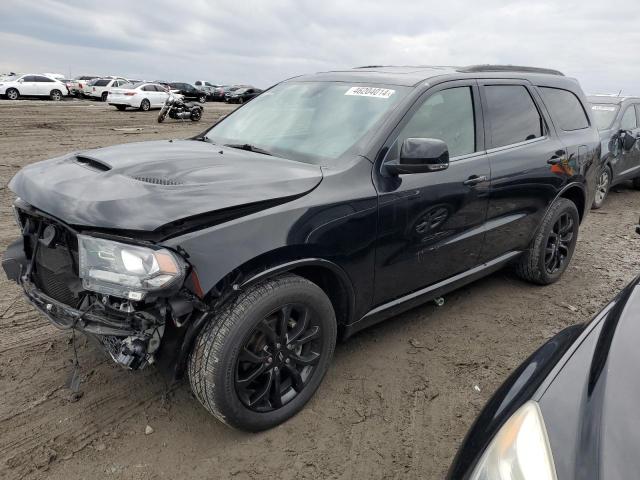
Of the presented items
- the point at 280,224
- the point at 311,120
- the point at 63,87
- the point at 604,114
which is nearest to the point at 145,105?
the point at 63,87

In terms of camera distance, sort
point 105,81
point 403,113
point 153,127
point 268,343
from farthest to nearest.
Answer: point 105,81 → point 153,127 → point 403,113 → point 268,343

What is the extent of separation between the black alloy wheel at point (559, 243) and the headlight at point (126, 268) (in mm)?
3493

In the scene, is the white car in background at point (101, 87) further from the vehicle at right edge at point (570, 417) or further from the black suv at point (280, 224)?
the vehicle at right edge at point (570, 417)

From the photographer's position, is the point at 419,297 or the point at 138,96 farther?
the point at 138,96

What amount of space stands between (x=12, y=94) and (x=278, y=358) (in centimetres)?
3137

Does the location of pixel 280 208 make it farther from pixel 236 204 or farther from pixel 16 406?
pixel 16 406

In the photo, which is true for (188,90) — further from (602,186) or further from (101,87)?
(602,186)

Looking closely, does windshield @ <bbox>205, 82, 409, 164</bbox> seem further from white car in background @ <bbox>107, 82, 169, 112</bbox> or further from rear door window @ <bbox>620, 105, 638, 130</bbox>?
white car in background @ <bbox>107, 82, 169, 112</bbox>

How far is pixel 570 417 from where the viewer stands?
53.0 inches

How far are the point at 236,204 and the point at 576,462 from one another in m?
1.60

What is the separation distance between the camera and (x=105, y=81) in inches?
1238

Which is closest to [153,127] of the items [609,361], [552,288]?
[552,288]

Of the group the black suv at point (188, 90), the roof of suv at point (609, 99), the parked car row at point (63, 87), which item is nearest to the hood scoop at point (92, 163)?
the roof of suv at point (609, 99)

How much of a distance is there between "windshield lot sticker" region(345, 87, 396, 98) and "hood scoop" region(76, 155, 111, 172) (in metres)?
1.59
